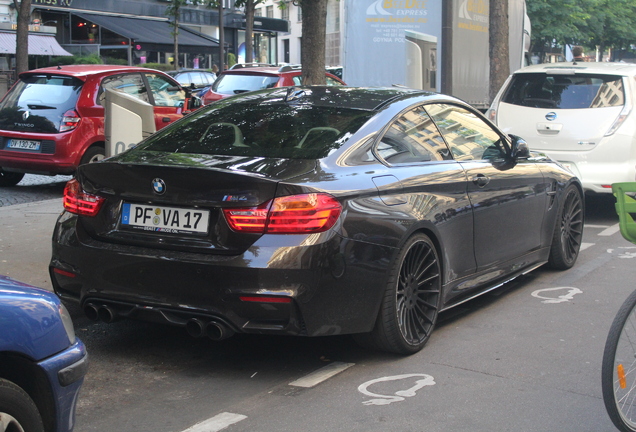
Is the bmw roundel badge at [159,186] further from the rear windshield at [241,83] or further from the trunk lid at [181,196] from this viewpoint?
the rear windshield at [241,83]

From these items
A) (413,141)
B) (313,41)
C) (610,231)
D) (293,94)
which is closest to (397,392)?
(413,141)

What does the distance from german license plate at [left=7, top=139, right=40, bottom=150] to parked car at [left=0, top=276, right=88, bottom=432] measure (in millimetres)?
8707

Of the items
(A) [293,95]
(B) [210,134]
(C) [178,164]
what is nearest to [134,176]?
(C) [178,164]

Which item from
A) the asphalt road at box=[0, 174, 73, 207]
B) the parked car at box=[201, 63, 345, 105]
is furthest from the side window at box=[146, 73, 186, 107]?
the parked car at box=[201, 63, 345, 105]

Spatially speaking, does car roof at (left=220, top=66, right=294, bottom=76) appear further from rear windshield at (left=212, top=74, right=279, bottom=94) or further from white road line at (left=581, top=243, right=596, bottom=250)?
white road line at (left=581, top=243, right=596, bottom=250)

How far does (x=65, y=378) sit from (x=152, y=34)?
134ft

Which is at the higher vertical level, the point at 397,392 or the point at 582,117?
the point at 582,117

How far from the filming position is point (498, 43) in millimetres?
16297

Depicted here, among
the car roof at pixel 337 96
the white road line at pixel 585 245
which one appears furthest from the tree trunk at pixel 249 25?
the car roof at pixel 337 96

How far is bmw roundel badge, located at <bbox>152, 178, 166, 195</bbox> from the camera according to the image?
4426mm

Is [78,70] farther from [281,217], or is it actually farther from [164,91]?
[281,217]

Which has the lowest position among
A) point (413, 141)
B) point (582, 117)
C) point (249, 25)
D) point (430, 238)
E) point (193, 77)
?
point (430, 238)

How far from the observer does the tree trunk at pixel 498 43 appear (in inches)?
635

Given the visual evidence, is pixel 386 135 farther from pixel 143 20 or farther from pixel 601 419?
pixel 143 20
